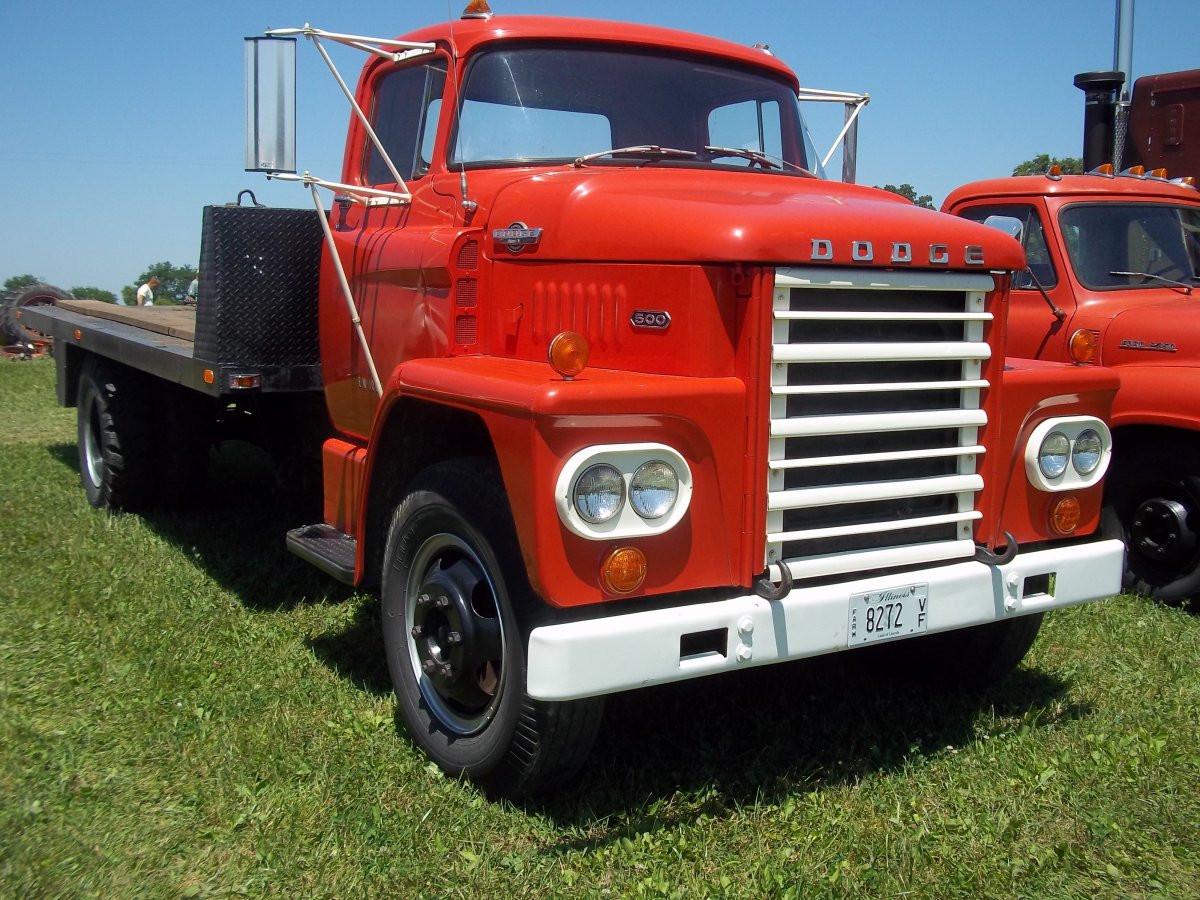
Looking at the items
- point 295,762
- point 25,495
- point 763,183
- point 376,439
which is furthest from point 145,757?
point 25,495

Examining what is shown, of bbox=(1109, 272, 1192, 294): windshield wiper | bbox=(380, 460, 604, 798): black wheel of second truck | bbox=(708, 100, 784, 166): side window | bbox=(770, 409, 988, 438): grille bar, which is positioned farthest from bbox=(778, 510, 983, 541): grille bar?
bbox=(1109, 272, 1192, 294): windshield wiper

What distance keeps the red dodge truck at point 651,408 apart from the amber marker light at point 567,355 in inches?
0.4

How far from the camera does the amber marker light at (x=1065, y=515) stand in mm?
→ 3768

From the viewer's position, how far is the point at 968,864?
3.16 m

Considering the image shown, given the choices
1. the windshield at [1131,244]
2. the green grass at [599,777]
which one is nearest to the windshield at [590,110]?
the green grass at [599,777]

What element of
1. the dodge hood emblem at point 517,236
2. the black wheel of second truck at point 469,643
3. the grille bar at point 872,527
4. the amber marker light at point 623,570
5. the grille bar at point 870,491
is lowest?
the black wheel of second truck at point 469,643

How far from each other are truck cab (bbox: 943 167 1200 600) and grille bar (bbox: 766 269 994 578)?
1.99m

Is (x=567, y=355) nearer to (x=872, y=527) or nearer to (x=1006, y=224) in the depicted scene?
(x=872, y=527)

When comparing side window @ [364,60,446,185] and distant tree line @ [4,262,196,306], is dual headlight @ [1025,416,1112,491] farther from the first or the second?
distant tree line @ [4,262,196,306]

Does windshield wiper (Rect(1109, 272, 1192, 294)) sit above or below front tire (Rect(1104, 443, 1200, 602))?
above

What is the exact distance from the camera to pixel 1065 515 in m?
3.79

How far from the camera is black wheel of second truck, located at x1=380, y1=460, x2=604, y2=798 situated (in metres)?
3.17

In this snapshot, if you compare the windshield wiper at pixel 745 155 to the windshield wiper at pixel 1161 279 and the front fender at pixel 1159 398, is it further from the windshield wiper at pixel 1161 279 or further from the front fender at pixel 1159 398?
the windshield wiper at pixel 1161 279

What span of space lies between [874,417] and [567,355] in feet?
3.15
